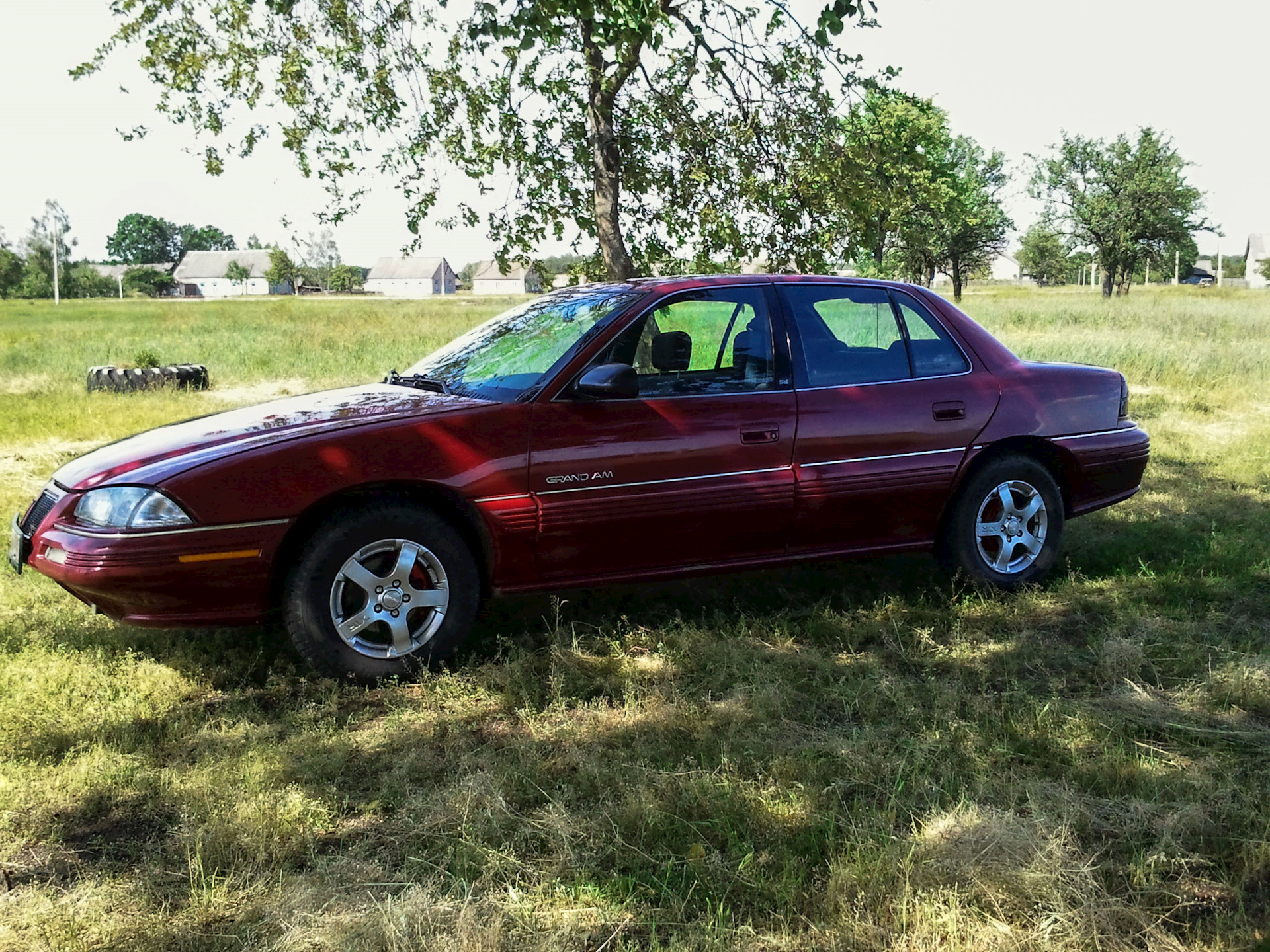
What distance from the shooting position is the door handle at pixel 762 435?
461 cm

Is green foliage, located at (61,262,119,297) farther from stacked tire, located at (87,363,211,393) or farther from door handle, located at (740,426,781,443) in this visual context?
door handle, located at (740,426,781,443)

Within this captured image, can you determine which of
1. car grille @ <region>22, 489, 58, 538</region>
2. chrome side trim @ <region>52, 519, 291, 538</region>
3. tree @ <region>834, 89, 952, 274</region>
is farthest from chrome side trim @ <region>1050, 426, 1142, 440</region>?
tree @ <region>834, 89, 952, 274</region>

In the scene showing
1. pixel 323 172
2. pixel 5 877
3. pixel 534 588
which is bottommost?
pixel 5 877

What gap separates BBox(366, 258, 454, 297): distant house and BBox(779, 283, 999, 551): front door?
4878 inches

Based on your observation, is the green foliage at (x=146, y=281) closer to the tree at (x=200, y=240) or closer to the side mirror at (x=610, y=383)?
the tree at (x=200, y=240)

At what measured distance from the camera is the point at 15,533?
4266mm

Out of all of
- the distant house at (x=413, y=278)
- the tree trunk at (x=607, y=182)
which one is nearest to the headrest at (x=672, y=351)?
the tree trunk at (x=607, y=182)

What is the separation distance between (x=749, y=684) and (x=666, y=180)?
7989 mm

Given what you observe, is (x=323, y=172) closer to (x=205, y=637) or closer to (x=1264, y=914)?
(x=205, y=637)

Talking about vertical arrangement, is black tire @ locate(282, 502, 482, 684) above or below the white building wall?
below

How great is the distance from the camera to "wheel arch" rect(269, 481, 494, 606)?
4.02 m

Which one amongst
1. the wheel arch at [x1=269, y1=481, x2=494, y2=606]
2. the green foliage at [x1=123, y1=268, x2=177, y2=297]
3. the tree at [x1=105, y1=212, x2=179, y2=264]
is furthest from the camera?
the tree at [x1=105, y1=212, x2=179, y2=264]

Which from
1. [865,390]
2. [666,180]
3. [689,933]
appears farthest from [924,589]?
[666,180]

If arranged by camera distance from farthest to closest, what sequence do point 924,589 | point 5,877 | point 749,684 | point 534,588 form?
point 924,589 → point 534,588 → point 749,684 → point 5,877
